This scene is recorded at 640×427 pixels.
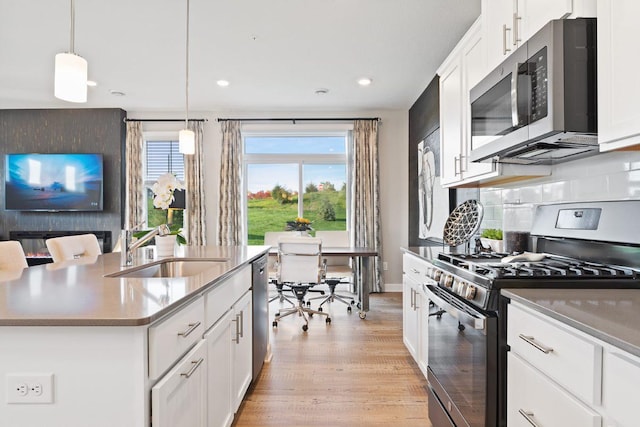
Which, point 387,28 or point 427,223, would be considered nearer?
point 387,28

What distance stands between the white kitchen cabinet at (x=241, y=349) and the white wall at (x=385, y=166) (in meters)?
3.45

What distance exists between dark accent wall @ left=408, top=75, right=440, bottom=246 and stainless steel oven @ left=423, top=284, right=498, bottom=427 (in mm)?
2635

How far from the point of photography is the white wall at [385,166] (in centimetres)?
560

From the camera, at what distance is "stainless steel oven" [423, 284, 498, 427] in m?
1.36

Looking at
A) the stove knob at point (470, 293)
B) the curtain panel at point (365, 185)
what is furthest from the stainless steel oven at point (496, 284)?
the curtain panel at point (365, 185)

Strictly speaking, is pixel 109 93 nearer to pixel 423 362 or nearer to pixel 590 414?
pixel 423 362

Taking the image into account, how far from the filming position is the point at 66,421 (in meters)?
0.99

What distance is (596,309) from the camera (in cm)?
105

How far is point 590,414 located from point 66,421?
4.22ft

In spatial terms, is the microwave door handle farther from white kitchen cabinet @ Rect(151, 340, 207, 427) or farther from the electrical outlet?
the electrical outlet

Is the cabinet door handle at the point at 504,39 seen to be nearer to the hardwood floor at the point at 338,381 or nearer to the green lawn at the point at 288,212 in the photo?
the hardwood floor at the point at 338,381

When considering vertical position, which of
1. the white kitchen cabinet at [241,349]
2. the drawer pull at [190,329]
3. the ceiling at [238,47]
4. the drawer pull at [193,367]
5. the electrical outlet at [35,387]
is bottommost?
the white kitchen cabinet at [241,349]

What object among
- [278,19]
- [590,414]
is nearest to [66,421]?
[590,414]

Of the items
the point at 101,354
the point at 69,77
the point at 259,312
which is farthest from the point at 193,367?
the point at 69,77
